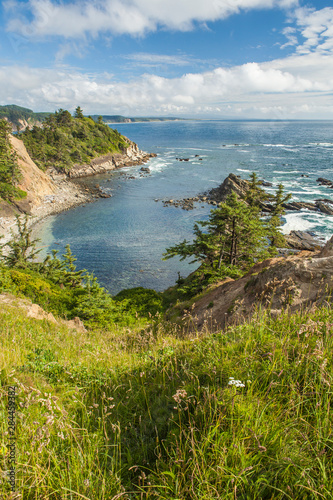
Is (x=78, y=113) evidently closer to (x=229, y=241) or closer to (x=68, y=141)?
(x=68, y=141)

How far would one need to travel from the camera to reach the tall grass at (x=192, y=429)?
2.04m

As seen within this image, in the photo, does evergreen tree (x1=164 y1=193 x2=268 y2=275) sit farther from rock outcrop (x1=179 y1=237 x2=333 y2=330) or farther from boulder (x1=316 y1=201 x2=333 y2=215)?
boulder (x1=316 y1=201 x2=333 y2=215)

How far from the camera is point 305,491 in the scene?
6.25 ft

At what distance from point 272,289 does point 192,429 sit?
24.8 ft

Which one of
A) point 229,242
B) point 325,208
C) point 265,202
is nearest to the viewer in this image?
point 229,242

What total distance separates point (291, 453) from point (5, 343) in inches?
191

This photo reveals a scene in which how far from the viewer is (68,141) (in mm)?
84875

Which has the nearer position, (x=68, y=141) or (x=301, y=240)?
(x=301, y=240)

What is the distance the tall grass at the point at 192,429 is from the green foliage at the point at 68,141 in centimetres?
7731

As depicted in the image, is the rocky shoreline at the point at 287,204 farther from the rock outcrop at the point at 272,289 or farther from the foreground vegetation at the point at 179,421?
the foreground vegetation at the point at 179,421

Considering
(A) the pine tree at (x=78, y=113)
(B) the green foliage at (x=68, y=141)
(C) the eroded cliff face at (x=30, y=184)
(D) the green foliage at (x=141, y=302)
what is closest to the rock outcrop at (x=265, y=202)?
(D) the green foliage at (x=141, y=302)

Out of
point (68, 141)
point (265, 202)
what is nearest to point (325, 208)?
point (265, 202)

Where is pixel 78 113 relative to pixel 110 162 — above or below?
above

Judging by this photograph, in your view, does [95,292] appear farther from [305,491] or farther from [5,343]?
[305,491]
